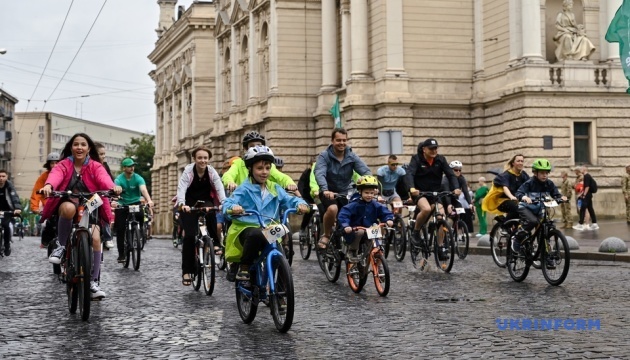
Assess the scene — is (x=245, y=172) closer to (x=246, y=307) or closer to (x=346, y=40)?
(x=246, y=307)

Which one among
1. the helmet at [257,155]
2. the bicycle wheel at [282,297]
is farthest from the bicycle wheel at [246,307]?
the helmet at [257,155]

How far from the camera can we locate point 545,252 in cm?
1423

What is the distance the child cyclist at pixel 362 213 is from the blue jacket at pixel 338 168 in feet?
5.34

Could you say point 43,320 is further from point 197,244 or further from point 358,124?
point 358,124

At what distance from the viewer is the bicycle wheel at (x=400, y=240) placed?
19.5 m

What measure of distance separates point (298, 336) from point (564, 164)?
29146 mm

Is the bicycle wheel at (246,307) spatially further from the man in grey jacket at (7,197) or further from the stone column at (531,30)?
the stone column at (531,30)

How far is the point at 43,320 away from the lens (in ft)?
35.3

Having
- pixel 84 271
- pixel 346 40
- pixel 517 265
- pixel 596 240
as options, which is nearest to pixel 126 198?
pixel 517 265

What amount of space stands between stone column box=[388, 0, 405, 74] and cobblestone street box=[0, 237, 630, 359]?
27.5 m

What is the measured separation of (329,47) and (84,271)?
39.9 metres

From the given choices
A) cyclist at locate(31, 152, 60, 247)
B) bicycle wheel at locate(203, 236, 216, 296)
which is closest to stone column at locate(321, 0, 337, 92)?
cyclist at locate(31, 152, 60, 247)

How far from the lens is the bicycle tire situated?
42.1 ft

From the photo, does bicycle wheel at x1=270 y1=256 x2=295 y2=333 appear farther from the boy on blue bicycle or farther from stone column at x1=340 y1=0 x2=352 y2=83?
stone column at x1=340 y1=0 x2=352 y2=83
